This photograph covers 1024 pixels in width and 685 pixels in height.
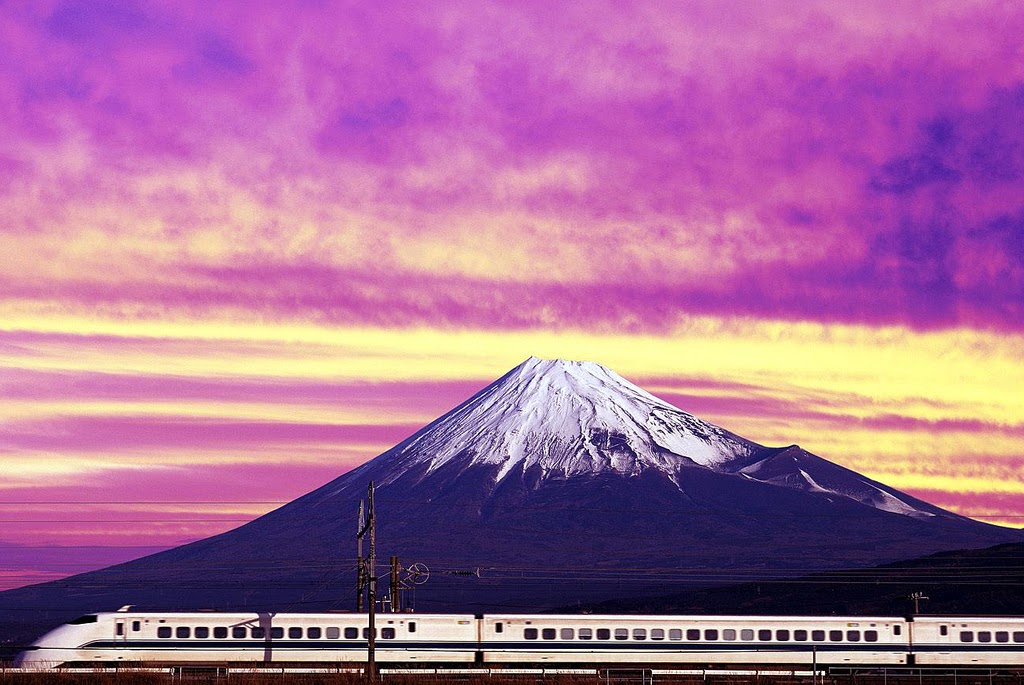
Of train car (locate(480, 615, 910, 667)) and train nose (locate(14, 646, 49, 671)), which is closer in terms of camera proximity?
train nose (locate(14, 646, 49, 671))

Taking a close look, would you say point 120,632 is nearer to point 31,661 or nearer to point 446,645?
point 31,661

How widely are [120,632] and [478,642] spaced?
57.4ft

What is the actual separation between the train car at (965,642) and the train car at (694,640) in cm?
89

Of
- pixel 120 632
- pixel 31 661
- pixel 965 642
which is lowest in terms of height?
pixel 31 661

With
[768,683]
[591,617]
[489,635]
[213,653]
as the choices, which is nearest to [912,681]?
[768,683]

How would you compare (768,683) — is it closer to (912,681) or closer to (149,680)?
Result: (912,681)

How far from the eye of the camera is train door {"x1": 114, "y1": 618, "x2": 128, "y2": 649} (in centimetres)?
7188

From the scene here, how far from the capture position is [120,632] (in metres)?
72.2

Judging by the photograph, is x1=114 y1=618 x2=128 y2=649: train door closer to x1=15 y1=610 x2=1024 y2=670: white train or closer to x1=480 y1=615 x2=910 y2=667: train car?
x1=15 y1=610 x2=1024 y2=670: white train

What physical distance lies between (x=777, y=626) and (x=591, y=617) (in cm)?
946

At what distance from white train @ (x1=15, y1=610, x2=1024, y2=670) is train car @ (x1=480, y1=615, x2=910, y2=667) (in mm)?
50

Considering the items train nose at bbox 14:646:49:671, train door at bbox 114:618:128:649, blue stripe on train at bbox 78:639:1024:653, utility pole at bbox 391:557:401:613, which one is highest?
utility pole at bbox 391:557:401:613

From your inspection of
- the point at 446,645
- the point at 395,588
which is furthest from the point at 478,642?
the point at 395,588

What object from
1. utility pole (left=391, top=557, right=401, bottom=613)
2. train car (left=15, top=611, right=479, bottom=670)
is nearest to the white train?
train car (left=15, top=611, right=479, bottom=670)
